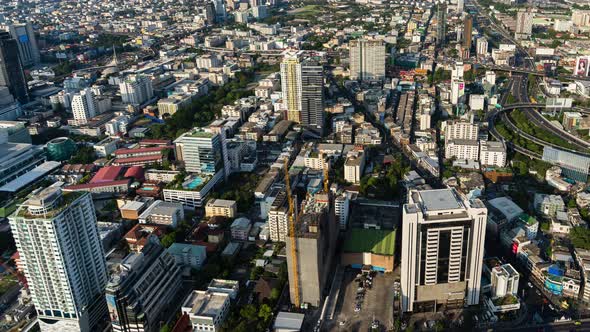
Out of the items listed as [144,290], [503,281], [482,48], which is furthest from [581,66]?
[144,290]

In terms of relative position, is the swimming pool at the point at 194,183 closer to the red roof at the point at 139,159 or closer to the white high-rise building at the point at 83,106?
the red roof at the point at 139,159

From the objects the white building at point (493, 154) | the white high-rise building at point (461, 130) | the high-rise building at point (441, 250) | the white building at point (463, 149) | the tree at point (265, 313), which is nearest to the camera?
the high-rise building at point (441, 250)

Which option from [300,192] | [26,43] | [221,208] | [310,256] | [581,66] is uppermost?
[26,43]

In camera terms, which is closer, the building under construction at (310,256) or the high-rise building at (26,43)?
the building under construction at (310,256)

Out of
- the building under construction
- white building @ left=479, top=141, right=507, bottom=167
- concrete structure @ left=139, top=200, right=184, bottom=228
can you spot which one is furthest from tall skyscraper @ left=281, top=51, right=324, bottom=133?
the building under construction

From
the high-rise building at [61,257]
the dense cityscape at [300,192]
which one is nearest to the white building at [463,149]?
the dense cityscape at [300,192]

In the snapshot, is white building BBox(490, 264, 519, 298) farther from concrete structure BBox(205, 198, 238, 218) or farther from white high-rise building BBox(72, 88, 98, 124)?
white high-rise building BBox(72, 88, 98, 124)

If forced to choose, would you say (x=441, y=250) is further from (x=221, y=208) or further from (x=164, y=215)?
(x=164, y=215)
